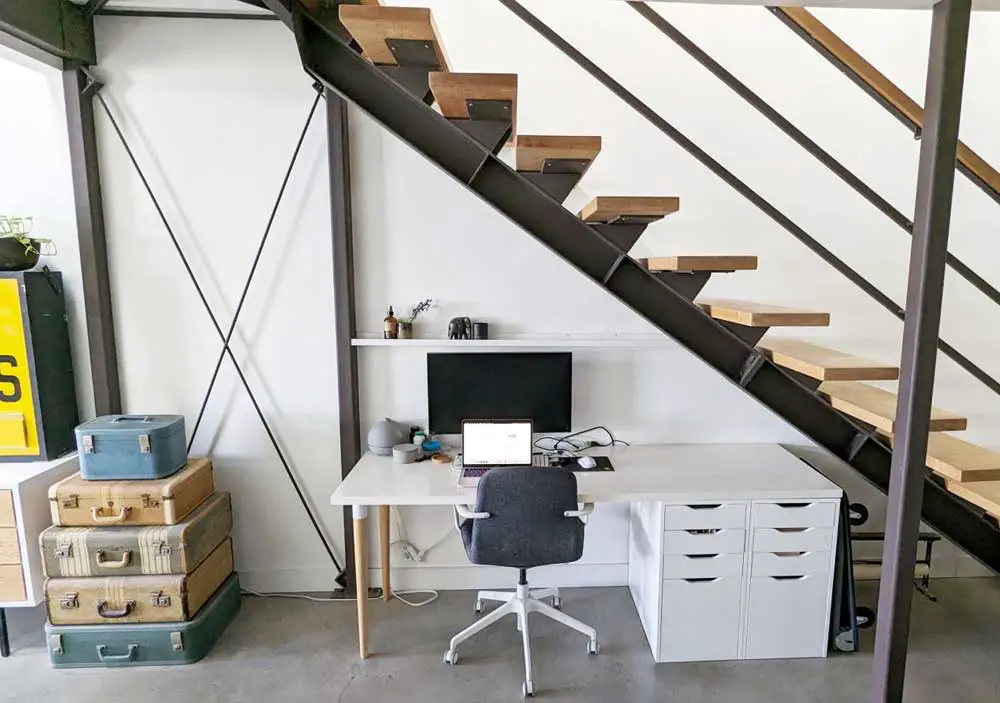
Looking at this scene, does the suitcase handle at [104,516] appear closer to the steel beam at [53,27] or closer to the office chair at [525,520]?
the office chair at [525,520]

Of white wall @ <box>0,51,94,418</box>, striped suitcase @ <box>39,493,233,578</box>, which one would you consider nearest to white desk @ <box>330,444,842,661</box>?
striped suitcase @ <box>39,493,233,578</box>

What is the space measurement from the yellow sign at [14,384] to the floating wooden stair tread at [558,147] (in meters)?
2.32

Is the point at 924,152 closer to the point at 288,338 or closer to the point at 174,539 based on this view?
the point at 288,338

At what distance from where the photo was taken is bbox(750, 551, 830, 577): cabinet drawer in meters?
2.52

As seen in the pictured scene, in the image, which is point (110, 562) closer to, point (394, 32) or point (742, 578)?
point (394, 32)

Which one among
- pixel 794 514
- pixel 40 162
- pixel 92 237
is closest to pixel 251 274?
pixel 92 237

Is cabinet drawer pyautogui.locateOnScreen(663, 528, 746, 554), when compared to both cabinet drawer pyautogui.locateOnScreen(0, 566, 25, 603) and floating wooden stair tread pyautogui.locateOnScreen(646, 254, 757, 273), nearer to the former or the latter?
floating wooden stair tread pyautogui.locateOnScreen(646, 254, 757, 273)

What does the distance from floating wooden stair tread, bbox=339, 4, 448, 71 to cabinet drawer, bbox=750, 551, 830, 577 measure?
7.65 ft

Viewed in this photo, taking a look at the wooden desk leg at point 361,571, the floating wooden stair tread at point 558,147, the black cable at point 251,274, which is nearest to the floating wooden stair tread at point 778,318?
the floating wooden stair tread at point 558,147

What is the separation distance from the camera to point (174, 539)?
8.27 feet

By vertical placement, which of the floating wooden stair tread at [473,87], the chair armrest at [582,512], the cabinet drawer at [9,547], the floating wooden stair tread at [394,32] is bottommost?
the cabinet drawer at [9,547]

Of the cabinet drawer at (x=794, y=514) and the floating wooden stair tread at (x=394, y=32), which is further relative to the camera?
the cabinet drawer at (x=794, y=514)

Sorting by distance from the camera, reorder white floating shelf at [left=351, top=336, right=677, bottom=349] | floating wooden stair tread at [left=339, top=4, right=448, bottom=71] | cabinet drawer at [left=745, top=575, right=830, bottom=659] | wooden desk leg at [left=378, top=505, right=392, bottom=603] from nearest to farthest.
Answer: floating wooden stair tread at [left=339, top=4, right=448, bottom=71]
cabinet drawer at [left=745, top=575, right=830, bottom=659]
white floating shelf at [left=351, top=336, right=677, bottom=349]
wooden desk leg at [left=378, top=505, right=392, bottom=603]

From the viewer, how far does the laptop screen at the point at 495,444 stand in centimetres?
271
